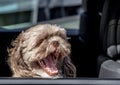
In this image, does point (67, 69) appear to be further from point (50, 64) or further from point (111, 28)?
point (111, 28)

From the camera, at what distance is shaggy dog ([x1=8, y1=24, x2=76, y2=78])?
3100mm

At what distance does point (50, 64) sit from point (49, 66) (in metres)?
0.01

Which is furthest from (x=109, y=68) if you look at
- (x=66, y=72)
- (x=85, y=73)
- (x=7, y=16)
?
(x=7, y=16)

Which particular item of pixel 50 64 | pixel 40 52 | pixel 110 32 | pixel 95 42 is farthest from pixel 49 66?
pixel 95 42

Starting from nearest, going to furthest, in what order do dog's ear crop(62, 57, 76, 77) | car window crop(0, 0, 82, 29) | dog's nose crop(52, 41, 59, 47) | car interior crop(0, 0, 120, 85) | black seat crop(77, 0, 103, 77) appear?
dog's nose crop(52, 41, 59, 47) → dog's ear crop(62, 57, 76, 77) → car interior crop(0, 0, 120, 85) → black seat crop(77, 0, 103, 77) → car window crop(0, 0, 82, 29)

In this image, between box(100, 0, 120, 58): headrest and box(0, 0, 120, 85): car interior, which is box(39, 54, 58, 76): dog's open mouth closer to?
box(0, 0, 120, 85): car interior

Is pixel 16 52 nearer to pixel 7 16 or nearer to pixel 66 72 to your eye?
pixel 66 72

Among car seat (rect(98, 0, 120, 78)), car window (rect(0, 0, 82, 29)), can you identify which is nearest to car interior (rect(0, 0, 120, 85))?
car seat (rect(98, 0, 120, 78))

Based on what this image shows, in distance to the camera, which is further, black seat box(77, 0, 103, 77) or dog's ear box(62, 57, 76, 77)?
black seat box(77, 0, 103, 77)

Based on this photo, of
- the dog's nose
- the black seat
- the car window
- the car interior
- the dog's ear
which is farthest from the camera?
the car window

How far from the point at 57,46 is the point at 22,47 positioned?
20 centimetres

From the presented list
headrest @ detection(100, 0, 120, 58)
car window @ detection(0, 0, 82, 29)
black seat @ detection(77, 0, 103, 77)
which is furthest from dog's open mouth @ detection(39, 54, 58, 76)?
car window @ detection(0, 0, 82, 29)

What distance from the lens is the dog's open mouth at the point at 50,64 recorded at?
10.3 feet

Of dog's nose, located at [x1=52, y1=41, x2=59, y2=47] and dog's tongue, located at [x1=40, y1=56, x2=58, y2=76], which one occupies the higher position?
dog's nose, located at [x1=52, y1=41, x2=59, y2=47]
